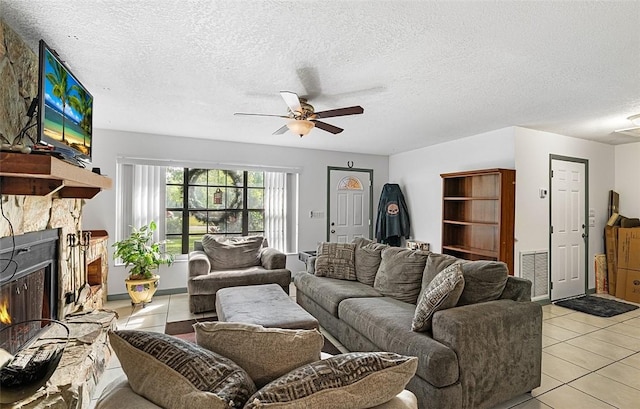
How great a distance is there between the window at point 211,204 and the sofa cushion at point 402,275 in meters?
2.76

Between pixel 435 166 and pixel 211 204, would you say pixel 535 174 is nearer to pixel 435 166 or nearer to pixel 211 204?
pixel 435 166

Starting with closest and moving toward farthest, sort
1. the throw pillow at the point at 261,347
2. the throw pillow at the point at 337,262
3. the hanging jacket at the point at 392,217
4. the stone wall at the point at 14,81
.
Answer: the throw pillow at the point at 261,347 < the stone wall at the point at 14,81 < the throw pillow at the point at 337,262 < the hanging jacket at the point at 392,217

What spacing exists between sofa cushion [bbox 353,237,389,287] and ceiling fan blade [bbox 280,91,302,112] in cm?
175

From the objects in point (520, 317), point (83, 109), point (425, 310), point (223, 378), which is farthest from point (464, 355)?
point (83, 109)

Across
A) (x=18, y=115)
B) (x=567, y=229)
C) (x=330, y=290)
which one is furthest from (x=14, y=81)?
(x=567, y=229)

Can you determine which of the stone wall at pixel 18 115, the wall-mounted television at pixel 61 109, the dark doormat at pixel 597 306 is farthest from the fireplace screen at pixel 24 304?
the dark doormat at pixel 597 306

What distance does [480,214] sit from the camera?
4410 mm

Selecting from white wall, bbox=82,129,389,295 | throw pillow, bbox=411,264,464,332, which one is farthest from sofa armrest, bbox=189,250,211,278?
throw pillow, bbox=411,264,464,332

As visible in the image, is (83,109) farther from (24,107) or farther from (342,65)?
(342,65)

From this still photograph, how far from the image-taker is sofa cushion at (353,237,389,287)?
11.4ft

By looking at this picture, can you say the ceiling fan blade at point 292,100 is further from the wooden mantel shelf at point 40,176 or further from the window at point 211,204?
the window at point 211,204

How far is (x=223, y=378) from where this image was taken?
3.12 feet

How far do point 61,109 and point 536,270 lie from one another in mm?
5163

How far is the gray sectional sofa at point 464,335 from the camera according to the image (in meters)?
1.90
